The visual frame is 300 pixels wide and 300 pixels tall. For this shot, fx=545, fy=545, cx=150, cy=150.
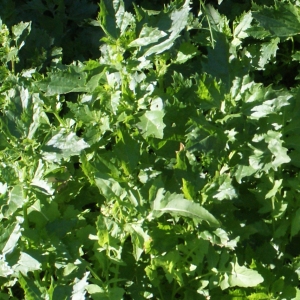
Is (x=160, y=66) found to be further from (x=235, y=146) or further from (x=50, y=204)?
(x=50, y=204)

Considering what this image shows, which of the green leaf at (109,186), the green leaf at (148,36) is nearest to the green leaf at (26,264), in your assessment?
the green leaf at (109,186)

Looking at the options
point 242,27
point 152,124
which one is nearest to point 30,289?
point 152,124

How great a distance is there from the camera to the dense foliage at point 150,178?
1625mm

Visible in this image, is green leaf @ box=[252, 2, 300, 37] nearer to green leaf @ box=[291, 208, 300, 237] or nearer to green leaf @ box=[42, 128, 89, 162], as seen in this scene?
green leaf @ box=[291, 208, 300, 237]

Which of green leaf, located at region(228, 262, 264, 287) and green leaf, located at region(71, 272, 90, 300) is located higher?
green leaf, located at region(71, 272, 90, 300)

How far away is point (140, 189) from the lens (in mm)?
1674

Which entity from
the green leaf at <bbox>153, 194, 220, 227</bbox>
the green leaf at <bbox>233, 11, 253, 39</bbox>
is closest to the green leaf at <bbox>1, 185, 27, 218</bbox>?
the green leaf at <bbox>153, 194, 220, 227</bbox>

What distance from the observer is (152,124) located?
1.66 metres

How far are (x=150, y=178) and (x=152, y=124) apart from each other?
0.58 ft

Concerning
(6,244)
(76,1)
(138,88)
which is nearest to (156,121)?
(138,88)

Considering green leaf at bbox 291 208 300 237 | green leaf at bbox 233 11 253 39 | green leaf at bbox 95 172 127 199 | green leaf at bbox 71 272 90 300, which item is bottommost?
green leaf at bbox 291 208 300 237

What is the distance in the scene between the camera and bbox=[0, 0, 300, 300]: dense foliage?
5.33 ft

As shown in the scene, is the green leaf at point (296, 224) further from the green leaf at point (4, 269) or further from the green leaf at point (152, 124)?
the green leaf at point (4, 269)

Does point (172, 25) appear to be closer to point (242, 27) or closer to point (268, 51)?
point (242, 27)
